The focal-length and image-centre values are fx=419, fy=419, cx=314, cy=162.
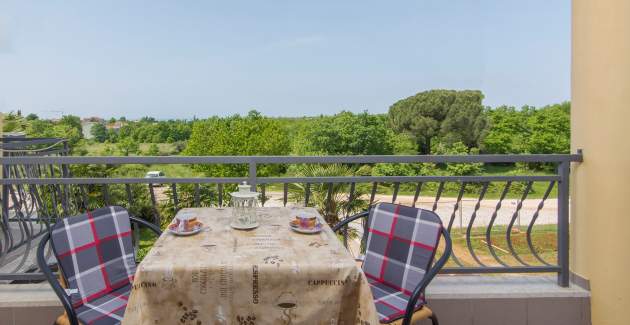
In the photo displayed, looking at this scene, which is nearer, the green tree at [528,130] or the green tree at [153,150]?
the green tree at [528,130]

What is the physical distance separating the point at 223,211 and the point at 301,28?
45452mm

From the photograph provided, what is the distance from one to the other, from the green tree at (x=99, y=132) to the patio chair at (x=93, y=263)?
42.1m

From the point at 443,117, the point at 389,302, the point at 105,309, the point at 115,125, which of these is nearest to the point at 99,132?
the point at 115,125

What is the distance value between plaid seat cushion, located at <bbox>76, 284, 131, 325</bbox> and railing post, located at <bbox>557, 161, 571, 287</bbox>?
95.7 inches

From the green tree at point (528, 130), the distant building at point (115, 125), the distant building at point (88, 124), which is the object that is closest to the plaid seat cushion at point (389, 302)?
the green tree at point (528, 130)

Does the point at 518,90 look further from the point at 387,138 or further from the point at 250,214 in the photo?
the point at 250,214

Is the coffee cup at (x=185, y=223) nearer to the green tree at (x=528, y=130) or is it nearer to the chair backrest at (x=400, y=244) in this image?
the chair backrest at (x=400, y=244)

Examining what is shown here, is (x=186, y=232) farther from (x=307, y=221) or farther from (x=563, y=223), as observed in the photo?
(x=563, y=223)

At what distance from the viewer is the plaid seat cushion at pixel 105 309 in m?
1.61

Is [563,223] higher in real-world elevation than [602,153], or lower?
lower

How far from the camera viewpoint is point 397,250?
195cm

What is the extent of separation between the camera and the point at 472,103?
39031 millimetres

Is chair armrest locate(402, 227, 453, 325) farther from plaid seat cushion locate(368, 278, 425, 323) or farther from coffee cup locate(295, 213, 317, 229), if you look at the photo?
coffee cup locate(295, 213, 317, 229)

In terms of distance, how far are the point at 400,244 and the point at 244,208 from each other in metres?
0.73
